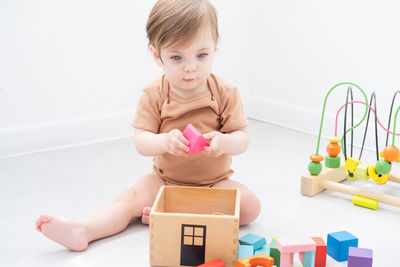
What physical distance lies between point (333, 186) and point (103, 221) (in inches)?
25.2

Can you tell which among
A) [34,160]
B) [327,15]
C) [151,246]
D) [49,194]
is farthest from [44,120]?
[327,15]

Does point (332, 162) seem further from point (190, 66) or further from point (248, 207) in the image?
point (190, 66)

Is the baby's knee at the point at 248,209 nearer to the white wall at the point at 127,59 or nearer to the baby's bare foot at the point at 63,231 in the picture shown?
the baby's bare foot at the point at 63,231

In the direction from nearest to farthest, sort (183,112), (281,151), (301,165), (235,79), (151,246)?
(151,246), (183,112), (301,165), (281,151), (235,79)

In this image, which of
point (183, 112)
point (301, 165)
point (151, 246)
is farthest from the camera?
point (301, 165)

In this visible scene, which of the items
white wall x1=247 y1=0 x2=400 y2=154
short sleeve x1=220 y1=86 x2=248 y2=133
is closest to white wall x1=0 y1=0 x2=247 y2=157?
white wall x1=247 y1=0 x2=400 y2=154

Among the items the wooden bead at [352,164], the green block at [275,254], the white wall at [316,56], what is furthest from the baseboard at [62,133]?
the green block at [275,254]

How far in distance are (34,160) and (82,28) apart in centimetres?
50

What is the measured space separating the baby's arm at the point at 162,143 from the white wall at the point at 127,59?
75 cm

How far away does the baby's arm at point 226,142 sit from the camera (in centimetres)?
110

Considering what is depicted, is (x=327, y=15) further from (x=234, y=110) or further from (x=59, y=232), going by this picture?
(x=59, y=232)

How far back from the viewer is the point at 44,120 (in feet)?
6.07

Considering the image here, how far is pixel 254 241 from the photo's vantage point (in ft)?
3.54

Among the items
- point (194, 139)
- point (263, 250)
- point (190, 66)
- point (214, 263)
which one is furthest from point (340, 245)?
point (190, 66)
